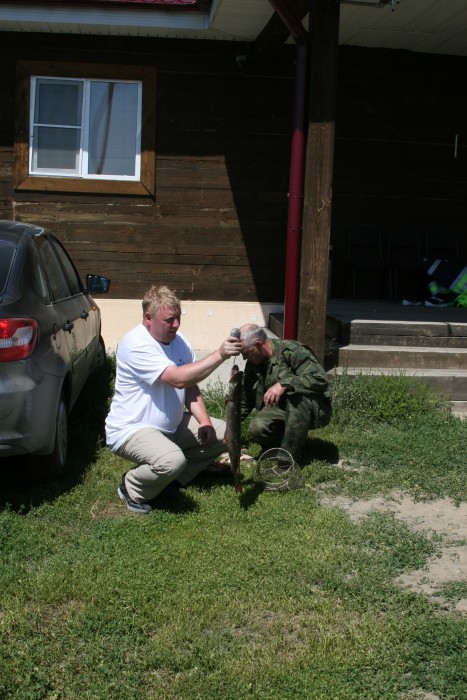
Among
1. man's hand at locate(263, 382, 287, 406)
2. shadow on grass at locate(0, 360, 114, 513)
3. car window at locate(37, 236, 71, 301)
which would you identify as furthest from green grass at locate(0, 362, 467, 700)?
car window at locate(37, 236, 71, 301)

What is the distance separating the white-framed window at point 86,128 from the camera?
401 inches

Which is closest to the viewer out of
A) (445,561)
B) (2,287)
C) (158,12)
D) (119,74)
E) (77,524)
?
(445,561)

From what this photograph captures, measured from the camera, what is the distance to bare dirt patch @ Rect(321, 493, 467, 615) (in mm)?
4035

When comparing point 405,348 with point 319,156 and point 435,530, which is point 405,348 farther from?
point 435,530

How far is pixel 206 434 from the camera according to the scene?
519 centimetres

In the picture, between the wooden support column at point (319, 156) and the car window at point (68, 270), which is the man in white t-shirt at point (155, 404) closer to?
the car window at point (68, 270)

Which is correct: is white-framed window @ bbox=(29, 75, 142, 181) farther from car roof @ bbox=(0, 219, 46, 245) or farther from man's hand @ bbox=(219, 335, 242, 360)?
man's hand @ bbox=(219, 335, 242, 360)

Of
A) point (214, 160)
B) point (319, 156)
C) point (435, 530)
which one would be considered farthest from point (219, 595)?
point (214, 160)

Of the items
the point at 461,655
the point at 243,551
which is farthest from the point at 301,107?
the point at 461,655

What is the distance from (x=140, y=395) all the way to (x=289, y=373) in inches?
43.8

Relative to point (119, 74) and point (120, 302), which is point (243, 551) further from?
point (119, 74)

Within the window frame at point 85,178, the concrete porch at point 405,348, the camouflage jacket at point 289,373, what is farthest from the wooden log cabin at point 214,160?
the camouflage jacket at point 289,373

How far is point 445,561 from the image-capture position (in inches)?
171

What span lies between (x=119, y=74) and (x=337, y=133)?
9.11ft
